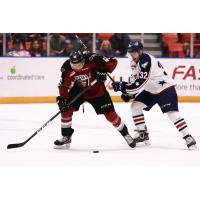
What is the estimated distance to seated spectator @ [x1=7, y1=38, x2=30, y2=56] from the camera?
797 centimetres

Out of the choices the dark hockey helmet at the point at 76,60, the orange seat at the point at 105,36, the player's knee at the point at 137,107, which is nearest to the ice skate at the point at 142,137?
the player's knee at the point at 137,107

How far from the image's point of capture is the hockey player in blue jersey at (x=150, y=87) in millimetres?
4172

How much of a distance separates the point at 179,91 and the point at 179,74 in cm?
29

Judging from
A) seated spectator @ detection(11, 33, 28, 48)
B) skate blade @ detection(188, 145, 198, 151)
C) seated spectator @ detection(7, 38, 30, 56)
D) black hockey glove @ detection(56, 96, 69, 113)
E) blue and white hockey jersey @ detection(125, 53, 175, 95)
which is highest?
seated spectator @ detection(11, 33, 28, 48)

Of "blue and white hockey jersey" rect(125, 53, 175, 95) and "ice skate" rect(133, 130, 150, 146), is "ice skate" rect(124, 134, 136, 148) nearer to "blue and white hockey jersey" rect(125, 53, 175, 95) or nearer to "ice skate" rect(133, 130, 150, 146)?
"ice skate" rect(133, 130, 150, 146)

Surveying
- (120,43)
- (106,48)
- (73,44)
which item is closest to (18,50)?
(73,44)

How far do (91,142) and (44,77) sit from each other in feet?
11.1

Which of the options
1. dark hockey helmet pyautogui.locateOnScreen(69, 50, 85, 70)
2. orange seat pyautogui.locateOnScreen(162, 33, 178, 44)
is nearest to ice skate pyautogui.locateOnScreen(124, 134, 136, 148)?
dark hockey helmet pyautogui.locateOnScreen(69, 50, 85, 70)

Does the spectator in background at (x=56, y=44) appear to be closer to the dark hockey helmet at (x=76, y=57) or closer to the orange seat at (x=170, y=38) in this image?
the orange seat at (x=170, y=38)

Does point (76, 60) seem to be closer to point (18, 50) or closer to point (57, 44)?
point (18, 50)

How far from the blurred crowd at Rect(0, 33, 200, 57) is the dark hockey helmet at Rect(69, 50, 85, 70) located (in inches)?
160

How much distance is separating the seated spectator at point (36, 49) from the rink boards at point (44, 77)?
202 mm

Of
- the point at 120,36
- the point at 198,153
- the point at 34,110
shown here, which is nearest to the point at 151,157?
the point at 198,153

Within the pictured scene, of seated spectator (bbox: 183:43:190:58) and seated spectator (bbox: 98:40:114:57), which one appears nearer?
seated spectator (bbox: 98:40:114:57)
